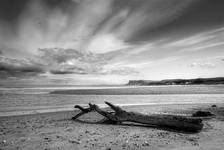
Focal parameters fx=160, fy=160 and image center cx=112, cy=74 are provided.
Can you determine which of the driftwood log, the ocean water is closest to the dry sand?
the driftwood log

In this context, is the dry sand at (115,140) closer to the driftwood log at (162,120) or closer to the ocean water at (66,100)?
the driftwood log at (162,120)

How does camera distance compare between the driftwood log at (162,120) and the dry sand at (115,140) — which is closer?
the dry sand at (115,140)

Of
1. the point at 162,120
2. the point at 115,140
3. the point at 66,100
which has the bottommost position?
the point at 66,100

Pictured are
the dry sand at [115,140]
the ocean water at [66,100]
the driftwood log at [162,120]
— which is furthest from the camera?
the ocean water at [66,100]

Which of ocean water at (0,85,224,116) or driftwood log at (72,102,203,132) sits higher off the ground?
driftwood log at (72,102,203,132)

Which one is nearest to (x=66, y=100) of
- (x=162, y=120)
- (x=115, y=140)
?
(x=162, y=120)

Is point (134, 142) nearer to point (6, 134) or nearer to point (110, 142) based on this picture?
point (110, 142)

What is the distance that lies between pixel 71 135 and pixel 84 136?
2.49 ft

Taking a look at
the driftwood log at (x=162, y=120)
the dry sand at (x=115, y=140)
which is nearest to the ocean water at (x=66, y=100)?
the dry sand at (x=115, y=140)

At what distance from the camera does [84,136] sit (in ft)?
27.8

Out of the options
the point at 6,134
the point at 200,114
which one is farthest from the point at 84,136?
the point at 200,114

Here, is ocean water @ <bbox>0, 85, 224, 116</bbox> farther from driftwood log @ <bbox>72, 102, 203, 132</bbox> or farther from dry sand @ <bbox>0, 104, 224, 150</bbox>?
driftwood log @ <bbox>72, 102, 203, 132</bbox>

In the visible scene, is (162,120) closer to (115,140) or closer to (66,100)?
(115,140)

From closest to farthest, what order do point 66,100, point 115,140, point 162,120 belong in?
1. point 115,140
2. point 162,120
3. point 66,100
